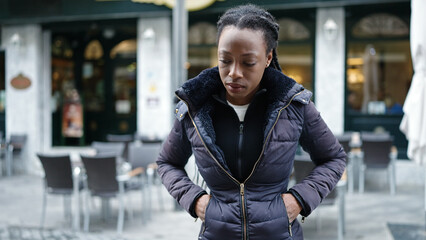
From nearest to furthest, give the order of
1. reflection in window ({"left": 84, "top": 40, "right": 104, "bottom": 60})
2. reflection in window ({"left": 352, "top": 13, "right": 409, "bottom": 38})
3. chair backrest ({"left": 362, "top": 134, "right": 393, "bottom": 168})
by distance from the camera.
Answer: chair backrest ({"left": 362, "top": 134, "right": 393, "bottom": 168}), reflection in window ({"left": 352, "top": 13, "right": 409, "bottom": 38}), reflection in window ({"left": 84, "top": 40, "right": 104, "bottom": 60})

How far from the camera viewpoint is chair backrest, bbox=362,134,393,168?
8297 mm

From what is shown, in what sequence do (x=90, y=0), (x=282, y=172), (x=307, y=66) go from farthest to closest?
1. (x=90, y=0)
2. (x=307, y=66)
3. (x=282, y=172)

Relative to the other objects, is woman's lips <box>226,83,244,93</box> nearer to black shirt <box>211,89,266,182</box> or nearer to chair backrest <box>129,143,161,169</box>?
black shirt <box>211,89,266,182</box>

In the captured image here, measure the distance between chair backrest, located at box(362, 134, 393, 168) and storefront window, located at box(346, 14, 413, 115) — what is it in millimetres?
1864

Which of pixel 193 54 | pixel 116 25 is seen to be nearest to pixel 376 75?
pixel 193 54

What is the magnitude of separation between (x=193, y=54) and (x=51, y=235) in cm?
640

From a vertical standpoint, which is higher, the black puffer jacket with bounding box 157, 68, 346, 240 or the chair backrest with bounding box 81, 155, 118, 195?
the black puffer jacket with bounding box 157, 68, 346, 240

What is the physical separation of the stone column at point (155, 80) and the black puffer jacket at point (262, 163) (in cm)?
903

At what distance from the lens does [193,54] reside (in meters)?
11.4

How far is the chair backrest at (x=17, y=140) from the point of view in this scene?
11.6 m

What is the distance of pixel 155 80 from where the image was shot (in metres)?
11.1

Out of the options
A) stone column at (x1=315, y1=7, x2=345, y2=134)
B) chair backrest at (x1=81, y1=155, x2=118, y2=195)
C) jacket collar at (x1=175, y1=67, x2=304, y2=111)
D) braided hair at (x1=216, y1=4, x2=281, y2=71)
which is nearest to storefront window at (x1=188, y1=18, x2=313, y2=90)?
stone column at (x1=315, y1=7, x2=345, y2=134)

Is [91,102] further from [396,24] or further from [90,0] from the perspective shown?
[396,24]

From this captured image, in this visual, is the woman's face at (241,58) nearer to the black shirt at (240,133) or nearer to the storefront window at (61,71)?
the black shirt at (240,133)
